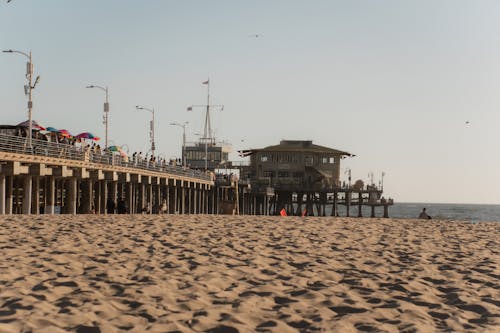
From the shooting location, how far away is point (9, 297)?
845 cm

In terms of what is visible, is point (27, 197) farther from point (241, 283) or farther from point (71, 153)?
point (241, 283)

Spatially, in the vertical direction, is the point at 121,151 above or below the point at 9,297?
above

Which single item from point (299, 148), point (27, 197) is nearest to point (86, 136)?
point (27, 197)

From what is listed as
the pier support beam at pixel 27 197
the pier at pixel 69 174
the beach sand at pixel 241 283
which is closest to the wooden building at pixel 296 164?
the pier at pixel 69 174

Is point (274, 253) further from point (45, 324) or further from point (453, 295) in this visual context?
point (45, 324)

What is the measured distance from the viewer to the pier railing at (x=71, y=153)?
26516mm

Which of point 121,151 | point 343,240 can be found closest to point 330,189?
point 121,151

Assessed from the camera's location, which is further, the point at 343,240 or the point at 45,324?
the point at 343,240

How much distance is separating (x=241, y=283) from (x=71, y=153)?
2363 cm

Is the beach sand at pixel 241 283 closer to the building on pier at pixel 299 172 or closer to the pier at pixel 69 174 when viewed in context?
the pier at pixel 69 174

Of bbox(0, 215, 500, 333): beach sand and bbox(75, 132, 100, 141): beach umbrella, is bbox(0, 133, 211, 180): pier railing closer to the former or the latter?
bbox(75, 132, 100, 141): beach umbrella

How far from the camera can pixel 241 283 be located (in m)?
9.53

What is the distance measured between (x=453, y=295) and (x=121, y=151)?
37.5 m

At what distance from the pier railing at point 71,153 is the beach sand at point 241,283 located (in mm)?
11810
